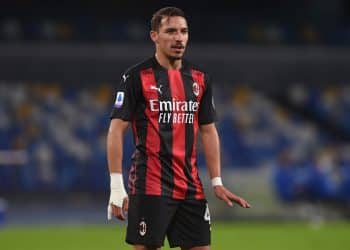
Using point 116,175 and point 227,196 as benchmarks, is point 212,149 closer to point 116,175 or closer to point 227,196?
point 227,196

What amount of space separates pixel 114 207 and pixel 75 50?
51.8 ft

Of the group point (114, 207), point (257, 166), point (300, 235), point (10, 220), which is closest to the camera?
point (114, 207)

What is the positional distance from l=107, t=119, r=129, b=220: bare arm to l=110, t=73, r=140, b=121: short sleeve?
0.16ft

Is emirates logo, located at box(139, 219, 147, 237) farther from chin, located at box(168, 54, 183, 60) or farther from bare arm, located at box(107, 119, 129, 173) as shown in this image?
chin, located at box(168, 54, 183, 60)

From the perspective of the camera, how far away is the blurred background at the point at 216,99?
58.4 feet

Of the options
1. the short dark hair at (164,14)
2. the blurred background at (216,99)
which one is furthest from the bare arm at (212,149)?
the blurred background at (216,99)

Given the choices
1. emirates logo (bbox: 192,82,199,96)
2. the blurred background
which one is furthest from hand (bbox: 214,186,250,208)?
the blurred background

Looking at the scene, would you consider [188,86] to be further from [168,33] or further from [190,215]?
[190,215]

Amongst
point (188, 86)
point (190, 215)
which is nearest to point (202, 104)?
point (188, 86)

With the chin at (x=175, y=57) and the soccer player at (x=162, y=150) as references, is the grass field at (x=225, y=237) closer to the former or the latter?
the soccer player at (x=162, y=150)

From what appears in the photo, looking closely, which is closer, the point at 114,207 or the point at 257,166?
the point at 114,207

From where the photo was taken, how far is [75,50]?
2130 centimetres

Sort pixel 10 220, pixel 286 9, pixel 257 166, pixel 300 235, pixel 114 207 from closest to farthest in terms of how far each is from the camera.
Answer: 1. pixel 114 207
2. pixel 300 235
3. pixel 10 220
4. pixel 257 166
5. pixel 286 9

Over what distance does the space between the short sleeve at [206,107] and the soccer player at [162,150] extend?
12 cm
